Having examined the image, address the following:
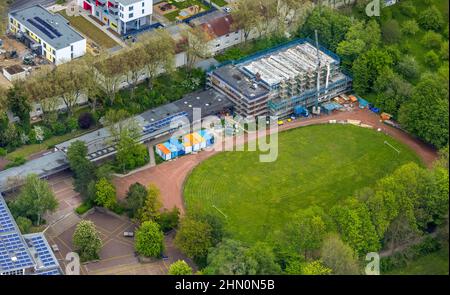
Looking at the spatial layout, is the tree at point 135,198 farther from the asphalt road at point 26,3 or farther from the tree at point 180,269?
the asphalt road at point 26,3

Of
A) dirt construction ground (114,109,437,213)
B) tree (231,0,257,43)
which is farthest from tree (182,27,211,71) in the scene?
dirt construction ground (114,109,437,213)

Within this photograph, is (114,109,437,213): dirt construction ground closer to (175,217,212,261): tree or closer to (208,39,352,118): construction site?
(208,39,352,118): construction site

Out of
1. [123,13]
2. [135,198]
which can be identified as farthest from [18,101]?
[123,13]

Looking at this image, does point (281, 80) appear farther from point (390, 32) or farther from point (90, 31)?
point (90, 31)

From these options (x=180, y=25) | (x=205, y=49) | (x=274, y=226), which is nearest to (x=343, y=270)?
(x=274, y=226)

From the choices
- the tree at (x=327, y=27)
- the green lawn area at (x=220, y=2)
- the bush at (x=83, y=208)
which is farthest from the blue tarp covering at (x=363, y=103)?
the bush at (x=83, y=208)

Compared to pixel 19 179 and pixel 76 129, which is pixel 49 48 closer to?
pixel 76 129
